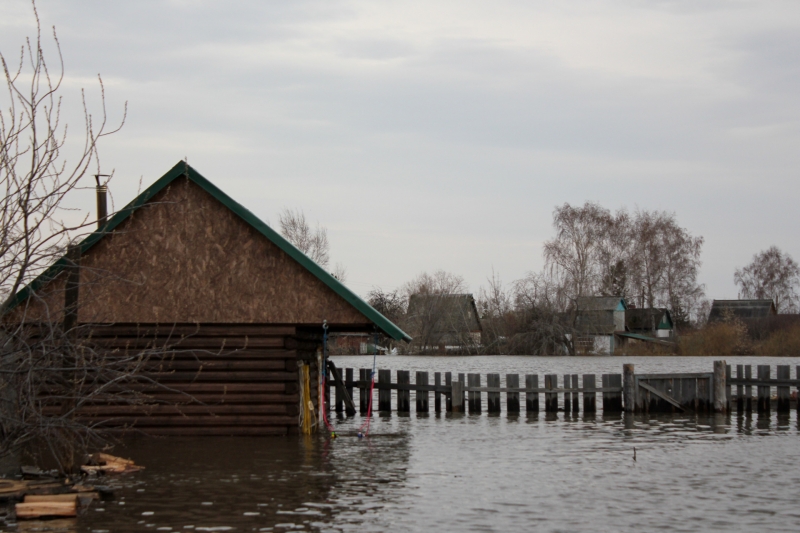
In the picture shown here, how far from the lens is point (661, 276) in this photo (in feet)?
279

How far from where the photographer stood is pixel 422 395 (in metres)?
25.5

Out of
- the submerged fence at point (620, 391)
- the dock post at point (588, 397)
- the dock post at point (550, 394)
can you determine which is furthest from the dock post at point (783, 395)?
the dock post at point (550, 394)

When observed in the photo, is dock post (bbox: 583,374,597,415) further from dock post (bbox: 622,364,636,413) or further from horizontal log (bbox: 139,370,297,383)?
horizontal log (bbox: 139,370,297,383)

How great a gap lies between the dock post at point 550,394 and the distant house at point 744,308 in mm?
77855

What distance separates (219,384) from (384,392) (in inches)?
321

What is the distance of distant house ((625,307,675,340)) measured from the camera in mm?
86312

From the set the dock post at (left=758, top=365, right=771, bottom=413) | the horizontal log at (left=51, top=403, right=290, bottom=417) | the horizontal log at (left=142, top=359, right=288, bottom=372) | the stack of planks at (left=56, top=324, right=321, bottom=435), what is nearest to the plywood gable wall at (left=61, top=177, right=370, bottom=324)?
the stack of planks at (left=56, top=324, right=321, bottom=435)

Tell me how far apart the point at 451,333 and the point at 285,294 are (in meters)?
59.1

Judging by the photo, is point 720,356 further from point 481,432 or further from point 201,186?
point 201,186

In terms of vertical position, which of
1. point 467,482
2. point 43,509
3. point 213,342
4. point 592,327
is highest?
point 213,342

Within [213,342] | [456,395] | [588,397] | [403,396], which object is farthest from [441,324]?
[213,342]

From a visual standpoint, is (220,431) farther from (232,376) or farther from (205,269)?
(205,269)

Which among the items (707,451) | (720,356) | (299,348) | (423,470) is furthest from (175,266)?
(720,356)

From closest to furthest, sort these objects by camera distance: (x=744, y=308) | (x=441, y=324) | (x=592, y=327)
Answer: (x=592, y=327)
(x=441, y=324)
(x=744, y=308)
